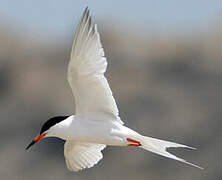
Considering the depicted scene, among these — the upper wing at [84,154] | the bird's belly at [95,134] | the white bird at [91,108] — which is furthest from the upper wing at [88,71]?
the upper wing at [84,154]

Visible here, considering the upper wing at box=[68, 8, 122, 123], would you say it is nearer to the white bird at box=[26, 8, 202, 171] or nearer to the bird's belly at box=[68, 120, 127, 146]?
the white bird at box=[26, 8, 202, 171]

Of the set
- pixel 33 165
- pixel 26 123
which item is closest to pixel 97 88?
pixel 33 165

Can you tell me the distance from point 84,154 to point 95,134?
101 cm

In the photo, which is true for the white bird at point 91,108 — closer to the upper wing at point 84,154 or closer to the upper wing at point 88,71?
the upper wing at point 88,71

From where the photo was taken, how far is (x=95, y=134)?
29.2 ft

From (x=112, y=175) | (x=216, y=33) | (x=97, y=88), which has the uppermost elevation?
(x=97, y=88)

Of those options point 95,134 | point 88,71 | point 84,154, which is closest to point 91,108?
point 95,134

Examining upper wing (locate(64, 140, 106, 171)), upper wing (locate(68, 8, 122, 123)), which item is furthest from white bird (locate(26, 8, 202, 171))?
upper wing (locate(64, 140, 106, 171))

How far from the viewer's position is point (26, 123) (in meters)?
23.2

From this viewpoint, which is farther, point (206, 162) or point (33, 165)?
point (33, 165)

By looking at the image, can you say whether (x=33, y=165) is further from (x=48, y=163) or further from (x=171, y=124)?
(x=171, y=124)

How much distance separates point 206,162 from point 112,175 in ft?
7.05

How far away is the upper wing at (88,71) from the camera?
8703 mm

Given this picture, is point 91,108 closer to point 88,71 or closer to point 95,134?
→ point 95,134
